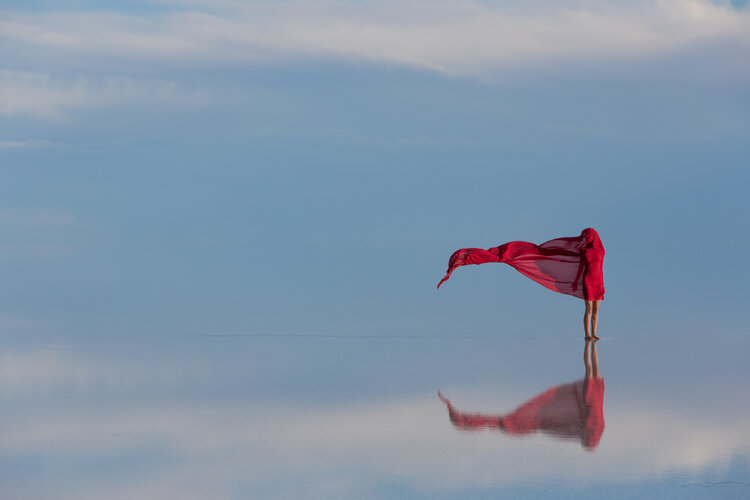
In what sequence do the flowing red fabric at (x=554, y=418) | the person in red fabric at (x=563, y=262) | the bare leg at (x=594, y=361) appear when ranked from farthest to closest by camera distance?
the person in red fabric at (x=563, y=262), the bare leg at (x=594, y=361), the flowing red fabric at (x=554, y=418)

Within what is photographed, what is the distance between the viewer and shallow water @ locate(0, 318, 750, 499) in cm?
679

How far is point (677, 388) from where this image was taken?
11.3 meters

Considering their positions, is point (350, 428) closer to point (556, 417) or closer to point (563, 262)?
point (556, 417)

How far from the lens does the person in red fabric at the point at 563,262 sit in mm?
17781

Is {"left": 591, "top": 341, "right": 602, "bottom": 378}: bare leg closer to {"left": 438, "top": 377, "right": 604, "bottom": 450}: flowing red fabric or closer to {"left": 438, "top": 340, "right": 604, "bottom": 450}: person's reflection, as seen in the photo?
{"left": 438, "top": 340, "right": 604, "bottom": 450}: person's reflection

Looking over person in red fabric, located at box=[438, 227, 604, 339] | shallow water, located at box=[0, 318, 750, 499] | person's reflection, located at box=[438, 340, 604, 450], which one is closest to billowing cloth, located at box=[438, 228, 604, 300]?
person in red fabric, located at box=[438, 227, 604, 339]

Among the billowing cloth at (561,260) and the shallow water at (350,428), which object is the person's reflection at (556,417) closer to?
the shallow water at (350,428)

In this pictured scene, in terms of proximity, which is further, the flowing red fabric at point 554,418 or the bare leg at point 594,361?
the bare leg at point 594,361

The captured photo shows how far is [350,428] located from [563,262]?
10636 mm

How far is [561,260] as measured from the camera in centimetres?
1848

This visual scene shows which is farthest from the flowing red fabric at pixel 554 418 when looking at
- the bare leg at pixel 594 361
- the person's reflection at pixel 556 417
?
the bare leg at pixel 594 361

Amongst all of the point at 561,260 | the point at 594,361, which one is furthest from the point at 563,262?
the point at 594,361

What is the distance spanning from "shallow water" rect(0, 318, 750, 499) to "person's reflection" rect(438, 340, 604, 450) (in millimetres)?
105

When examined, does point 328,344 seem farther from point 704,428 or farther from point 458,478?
point 458,478
